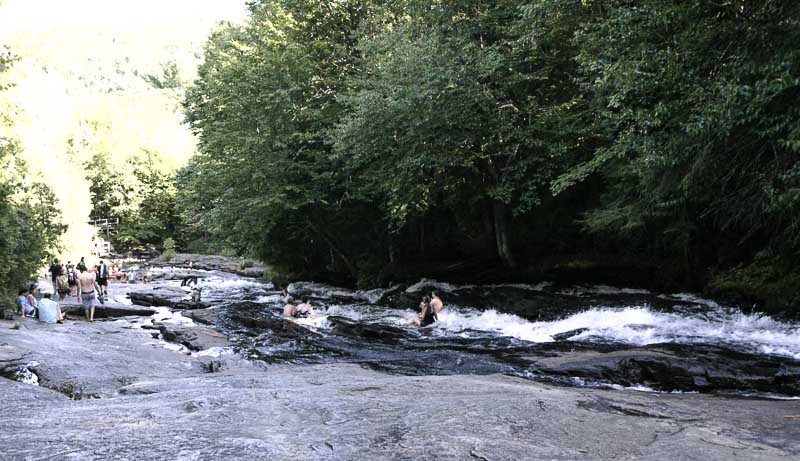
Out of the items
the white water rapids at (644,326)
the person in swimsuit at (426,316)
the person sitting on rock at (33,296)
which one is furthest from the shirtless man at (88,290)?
the person in swimsuit at (426,316)

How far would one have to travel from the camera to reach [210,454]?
396 cm

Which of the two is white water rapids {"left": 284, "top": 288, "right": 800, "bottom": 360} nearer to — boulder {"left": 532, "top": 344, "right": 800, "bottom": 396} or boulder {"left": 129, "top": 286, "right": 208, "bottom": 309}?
A: boulder {"left": 532, "top": 344, "right": 800, "bottom": 396}

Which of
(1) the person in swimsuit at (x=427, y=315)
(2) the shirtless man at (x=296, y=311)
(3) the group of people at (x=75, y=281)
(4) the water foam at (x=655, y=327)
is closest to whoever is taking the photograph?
(4) the water foam at (x=655, y=327)

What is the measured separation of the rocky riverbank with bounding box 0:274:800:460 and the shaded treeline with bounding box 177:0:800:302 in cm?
462

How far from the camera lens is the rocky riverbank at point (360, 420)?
4094mm

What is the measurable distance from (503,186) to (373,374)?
10170 millimetres

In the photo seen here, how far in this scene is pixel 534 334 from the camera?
43.7 feet

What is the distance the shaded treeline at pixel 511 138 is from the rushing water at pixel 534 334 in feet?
6.40

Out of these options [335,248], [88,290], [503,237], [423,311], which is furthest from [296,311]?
[335,248]

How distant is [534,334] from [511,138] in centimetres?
688

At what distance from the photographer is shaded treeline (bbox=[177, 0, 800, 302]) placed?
9555 mm

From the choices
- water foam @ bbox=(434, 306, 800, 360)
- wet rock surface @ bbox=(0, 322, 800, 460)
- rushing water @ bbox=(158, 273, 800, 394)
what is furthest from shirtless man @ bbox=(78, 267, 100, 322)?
water foam @ bbox=(434, 306, 800, 360)

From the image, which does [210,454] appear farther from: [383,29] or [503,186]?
[383,29]

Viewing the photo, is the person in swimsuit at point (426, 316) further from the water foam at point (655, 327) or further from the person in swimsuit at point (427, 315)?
the water foam at point (655, 327)
